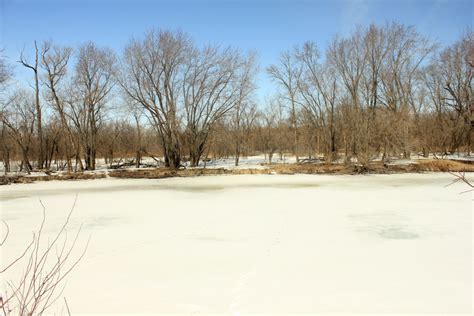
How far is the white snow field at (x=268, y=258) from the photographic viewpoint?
364cm

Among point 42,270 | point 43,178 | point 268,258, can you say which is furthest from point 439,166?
point 43,178

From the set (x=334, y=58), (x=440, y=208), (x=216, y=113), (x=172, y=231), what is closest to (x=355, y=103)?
(x=334, y=58)

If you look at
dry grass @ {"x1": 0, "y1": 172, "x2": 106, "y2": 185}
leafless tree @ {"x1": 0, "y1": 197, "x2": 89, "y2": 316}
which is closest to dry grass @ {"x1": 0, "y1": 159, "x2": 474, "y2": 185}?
dry grass @ {"x1": 0, "y1": 172, "x2": 106, "y2": 185}

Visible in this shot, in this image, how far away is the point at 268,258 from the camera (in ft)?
16.5

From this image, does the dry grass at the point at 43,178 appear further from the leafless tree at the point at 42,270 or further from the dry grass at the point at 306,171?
the leafless tree at the point at 42,270

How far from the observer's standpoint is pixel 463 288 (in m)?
3.88

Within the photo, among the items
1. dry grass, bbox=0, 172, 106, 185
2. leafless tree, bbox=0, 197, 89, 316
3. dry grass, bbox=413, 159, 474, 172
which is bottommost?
leafless tree, bbox=0, 197, 89, 316

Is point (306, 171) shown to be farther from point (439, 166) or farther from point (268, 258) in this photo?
point (268, 258)

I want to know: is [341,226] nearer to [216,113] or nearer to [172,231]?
[172,231]

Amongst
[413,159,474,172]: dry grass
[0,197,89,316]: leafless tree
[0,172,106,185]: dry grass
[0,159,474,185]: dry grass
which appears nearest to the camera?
[0,197,89,316]: leafless tree

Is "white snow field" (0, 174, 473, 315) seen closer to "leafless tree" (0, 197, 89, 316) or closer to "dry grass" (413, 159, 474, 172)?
"leafless tree" (0, 197, 89, 316)

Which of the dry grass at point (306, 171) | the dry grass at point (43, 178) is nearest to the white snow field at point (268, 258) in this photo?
the dry grass at point (43, 178)

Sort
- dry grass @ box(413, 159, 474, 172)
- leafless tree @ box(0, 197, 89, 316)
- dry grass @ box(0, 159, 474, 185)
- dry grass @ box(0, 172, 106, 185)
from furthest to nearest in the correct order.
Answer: dry grass @ box(413, 159, 474, 172) < dry grass @ box(0, 159, 474, 185) < dry grass @ box(0, 172, 106, 185) < leafless tree @ box(0, 197, 89, 316)

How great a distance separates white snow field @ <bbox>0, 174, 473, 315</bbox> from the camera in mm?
3645
